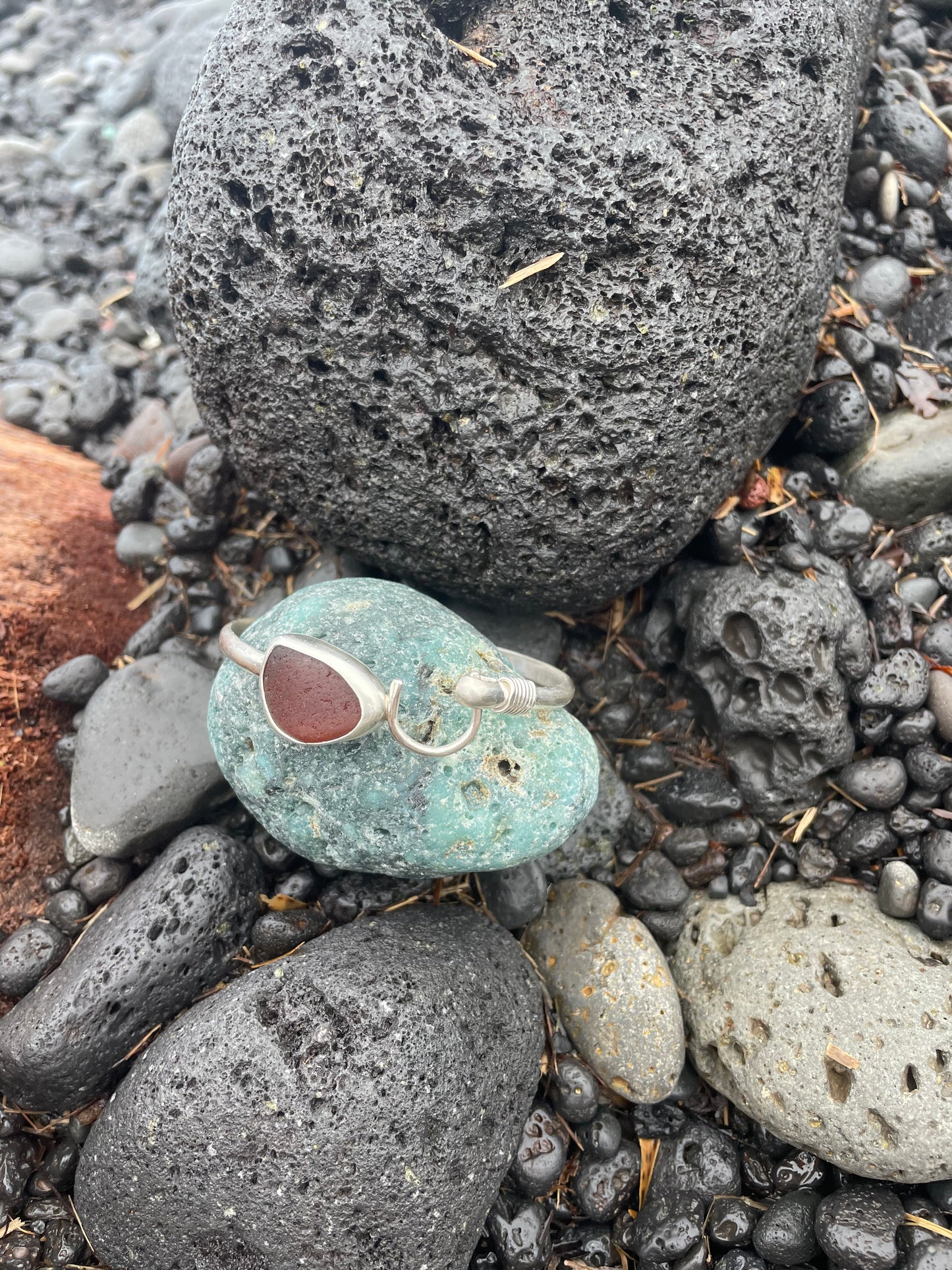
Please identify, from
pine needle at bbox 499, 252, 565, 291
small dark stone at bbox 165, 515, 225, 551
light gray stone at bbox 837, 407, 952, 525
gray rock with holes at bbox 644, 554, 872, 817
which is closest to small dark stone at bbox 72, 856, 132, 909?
small dark stone at bbox 165, 515, 225, 551

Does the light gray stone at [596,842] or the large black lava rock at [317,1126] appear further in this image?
the light gray stone at [596,842]

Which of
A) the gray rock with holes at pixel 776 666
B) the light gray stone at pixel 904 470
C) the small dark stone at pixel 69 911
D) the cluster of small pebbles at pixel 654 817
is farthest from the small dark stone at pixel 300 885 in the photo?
the light gray stone at pixel 904 470

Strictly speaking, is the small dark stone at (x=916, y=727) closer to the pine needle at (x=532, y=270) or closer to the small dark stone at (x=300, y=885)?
the pine needle at (x=532, y=270)

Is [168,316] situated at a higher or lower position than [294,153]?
lower

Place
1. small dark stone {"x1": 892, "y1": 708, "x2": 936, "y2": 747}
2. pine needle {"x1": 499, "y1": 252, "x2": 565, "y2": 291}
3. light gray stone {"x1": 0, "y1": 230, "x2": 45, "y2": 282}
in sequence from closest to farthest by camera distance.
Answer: pine needle {"x1": 499, "y1": 252, "x2": 565, "y2": 291}, small dark stone {"x1": 892, "y1": 708, "x2": 936, "y2": 747}, light gray stone {"x1": 0, "y1": 230, "x2": 45, "y2": 282}

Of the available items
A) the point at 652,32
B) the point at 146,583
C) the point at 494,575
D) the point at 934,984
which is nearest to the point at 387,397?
the point at 494,575

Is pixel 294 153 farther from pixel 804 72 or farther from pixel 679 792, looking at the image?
pixel 679 792

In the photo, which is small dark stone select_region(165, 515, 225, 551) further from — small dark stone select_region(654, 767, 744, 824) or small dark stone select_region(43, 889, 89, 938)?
small dark stone select_region(654, 767, 744, 824)
